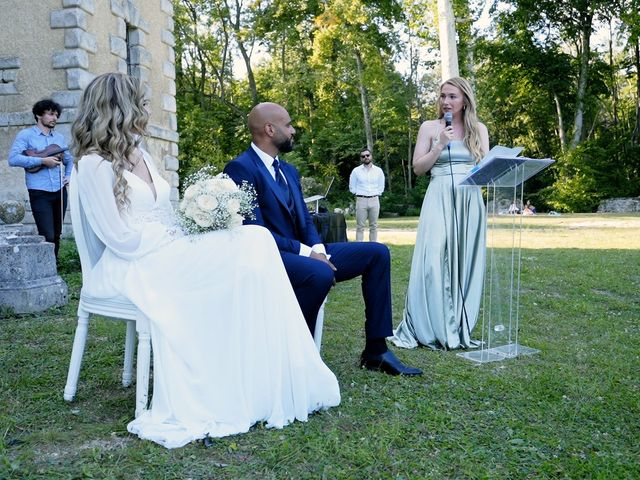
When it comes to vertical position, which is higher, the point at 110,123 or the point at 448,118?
the point at 448,118

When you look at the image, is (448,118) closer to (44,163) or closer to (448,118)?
(448,118)

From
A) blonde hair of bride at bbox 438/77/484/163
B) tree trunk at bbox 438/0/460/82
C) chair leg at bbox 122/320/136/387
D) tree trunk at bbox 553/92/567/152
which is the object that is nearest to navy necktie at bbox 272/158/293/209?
chair leg at bbox 122/320/136/387

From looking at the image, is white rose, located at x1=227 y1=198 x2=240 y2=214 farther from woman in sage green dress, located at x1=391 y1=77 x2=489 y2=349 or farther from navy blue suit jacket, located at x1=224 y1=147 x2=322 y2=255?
woman in sage green dress, located at x1=391 y1=77 x2=489 y2=349

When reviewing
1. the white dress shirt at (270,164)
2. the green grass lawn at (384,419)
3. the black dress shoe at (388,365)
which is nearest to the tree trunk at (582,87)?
the green grass lawn at (384,419)

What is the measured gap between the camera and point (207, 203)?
340 cm

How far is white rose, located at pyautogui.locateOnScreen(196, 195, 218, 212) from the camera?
133 inches

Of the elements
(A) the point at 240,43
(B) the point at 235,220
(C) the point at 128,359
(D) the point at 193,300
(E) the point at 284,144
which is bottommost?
(C) the point at 128,359

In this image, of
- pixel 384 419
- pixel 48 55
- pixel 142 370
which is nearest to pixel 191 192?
pixel 142 370

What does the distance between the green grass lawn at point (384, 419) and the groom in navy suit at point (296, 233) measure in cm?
29

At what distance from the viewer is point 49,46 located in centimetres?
1051

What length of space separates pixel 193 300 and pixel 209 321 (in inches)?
5.8

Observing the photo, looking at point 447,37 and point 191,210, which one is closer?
point 191,210

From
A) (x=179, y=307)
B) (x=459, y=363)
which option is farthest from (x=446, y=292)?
(x=179, y=307)

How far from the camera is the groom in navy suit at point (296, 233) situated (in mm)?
4090
